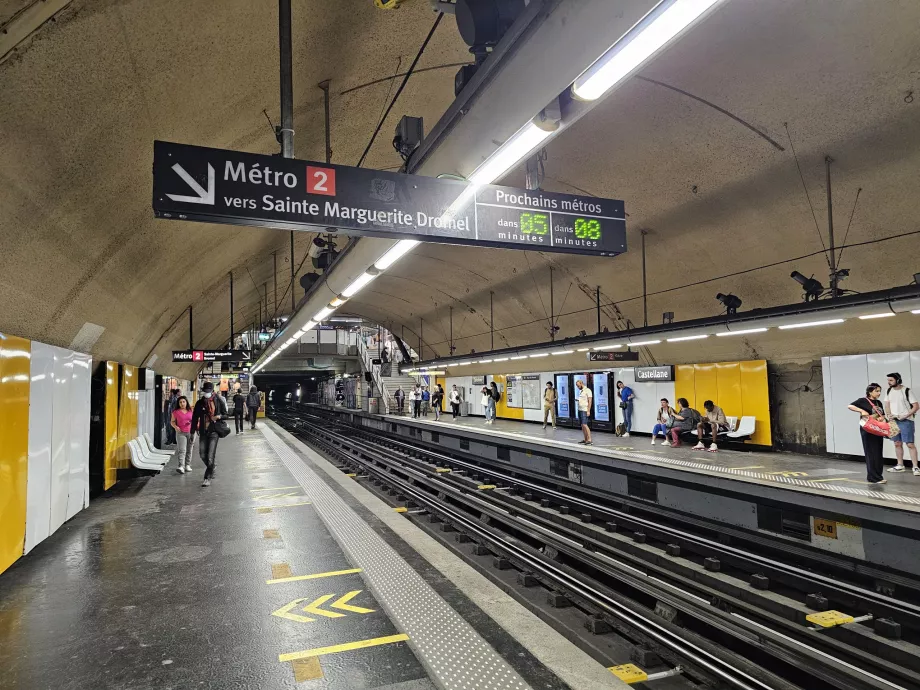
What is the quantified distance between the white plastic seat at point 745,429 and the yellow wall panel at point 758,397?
0.11m

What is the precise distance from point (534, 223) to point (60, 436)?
6094 millimetres

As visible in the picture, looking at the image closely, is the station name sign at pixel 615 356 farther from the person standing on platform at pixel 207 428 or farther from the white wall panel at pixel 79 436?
the white wall panel at pixel 79 436

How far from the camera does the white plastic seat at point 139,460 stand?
33.6 feet

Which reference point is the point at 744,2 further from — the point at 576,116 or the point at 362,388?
the point at 362,388

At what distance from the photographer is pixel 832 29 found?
5.08 m

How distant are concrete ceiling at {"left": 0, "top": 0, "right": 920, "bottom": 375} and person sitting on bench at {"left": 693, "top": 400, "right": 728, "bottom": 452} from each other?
1.63 m

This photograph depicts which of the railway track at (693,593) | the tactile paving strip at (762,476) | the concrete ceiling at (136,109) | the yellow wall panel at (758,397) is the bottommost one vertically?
the railway track at (693,593)

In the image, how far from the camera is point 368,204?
3.61 meters

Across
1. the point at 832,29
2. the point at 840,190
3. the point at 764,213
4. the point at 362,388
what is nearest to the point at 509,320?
the point at 764,213

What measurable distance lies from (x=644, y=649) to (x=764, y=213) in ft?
21.8

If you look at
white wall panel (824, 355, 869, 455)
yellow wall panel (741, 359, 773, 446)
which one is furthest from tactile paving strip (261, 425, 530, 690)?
yellow wall panel (741, 359, 773, 446)

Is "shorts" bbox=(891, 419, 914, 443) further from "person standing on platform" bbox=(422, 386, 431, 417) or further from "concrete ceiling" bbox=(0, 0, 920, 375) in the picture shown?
"person standing on platform" bbox=(422, 386, 431, 417)

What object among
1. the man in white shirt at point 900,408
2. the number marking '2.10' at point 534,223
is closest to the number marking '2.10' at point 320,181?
the number marking '2.10' at point 534,223

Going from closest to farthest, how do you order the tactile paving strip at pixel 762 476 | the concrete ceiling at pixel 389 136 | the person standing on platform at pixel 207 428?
the concrete ceiling at pixel 389 136, the tactile paving strip at pixel 762 476, the person standing on platform at pixel 207 428
